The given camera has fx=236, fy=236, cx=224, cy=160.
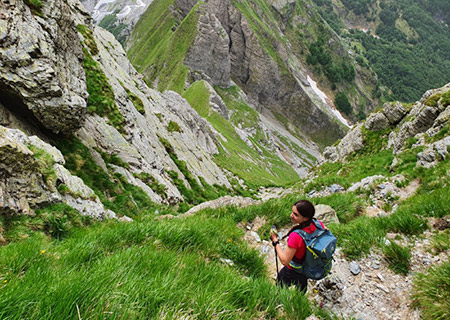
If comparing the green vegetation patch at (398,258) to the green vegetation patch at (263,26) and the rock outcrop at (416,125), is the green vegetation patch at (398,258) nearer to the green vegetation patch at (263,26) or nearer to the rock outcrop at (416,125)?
the rock outcrop at (416,125)

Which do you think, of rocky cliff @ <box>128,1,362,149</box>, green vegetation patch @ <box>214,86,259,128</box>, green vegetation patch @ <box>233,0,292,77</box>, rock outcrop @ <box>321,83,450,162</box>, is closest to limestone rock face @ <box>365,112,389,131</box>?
rock outcrop @ <box>321,83,450,162</box>

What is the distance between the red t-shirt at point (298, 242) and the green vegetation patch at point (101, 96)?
1799 cm

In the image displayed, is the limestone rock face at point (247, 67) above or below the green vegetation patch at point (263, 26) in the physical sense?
below

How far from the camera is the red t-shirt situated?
452 centimetres

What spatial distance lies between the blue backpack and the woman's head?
0.17m

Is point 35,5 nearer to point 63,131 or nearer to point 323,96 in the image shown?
point 63,131

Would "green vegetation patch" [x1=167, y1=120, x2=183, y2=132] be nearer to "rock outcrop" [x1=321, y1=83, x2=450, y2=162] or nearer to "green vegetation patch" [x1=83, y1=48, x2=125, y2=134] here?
"green vegetation patch" [x1=83, y1=48, x2=125, y2=134]

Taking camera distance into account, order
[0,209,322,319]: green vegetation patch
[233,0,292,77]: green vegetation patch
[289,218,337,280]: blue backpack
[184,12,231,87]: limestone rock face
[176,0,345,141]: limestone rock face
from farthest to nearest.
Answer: [233,0,292,77]: green vegetation patch < [176,0,345,141]: limestone rock face < [184,12,231,87]: limestone rock face < [289,218,337,280]: blue backpack < [0,209,322,319]: green vegetation patch

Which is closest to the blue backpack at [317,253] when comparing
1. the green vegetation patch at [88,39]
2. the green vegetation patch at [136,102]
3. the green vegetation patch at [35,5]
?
the green vegetation patch at [35,5]

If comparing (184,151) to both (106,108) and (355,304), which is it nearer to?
(106,108)

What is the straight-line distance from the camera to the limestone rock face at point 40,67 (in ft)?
32.8

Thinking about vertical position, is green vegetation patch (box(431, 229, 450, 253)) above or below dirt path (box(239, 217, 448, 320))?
above

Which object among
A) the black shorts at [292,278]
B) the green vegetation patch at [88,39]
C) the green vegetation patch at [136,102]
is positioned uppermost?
the black shorts at [292,278]

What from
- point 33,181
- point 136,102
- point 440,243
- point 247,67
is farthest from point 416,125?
point 247,67
